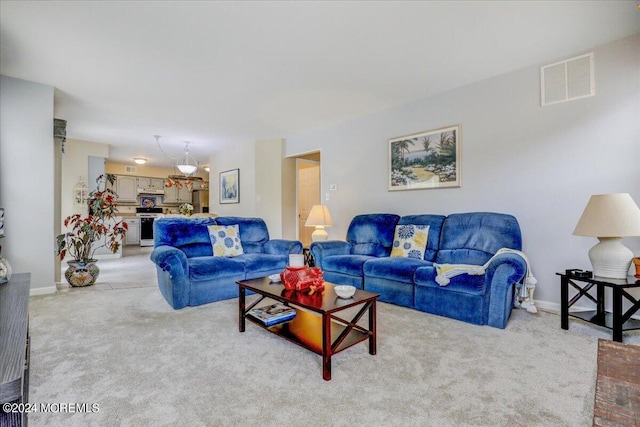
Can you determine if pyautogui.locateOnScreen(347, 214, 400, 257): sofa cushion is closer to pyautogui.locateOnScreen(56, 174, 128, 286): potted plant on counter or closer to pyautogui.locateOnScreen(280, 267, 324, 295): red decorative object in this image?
pyautogui.locateOnScreen(280, 267, 324, 295): red decorative object

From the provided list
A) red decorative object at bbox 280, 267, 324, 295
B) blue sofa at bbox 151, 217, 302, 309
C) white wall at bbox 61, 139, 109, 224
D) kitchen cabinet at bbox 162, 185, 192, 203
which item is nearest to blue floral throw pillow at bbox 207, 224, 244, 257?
blue sofa at bbox 151, 217, 302, 309

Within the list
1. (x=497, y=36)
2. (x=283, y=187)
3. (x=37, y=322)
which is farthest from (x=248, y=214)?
(x=497, y=36)

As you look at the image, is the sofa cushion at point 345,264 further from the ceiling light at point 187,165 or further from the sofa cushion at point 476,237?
the ceiling light at point 187,165

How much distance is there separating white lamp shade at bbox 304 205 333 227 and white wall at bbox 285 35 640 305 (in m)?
1.04

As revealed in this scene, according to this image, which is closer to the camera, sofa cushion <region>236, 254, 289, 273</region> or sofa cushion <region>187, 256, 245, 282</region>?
sofa cushion <region>187, 256, 245, 282</region>

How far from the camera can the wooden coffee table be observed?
1.81m

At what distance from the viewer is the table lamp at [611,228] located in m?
2.26

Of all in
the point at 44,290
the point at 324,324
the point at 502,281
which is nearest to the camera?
the point at 324,324

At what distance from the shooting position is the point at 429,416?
1464 mm

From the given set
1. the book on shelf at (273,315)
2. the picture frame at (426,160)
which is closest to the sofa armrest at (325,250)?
the picture frame at (426,160)

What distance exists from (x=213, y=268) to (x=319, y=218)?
1.84m

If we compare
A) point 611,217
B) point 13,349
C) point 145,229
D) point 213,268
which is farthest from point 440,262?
point 145,229

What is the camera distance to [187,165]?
7.22 m

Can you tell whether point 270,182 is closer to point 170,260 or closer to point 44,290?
point 170,260
